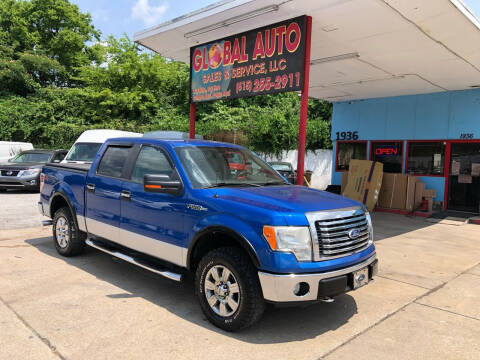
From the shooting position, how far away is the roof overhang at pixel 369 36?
20.7ft

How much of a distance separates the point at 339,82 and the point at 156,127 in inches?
622

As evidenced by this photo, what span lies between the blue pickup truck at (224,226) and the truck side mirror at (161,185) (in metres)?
0.01

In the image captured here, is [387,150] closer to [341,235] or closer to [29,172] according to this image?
[341,235]

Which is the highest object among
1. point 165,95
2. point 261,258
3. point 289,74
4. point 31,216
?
point 165,95

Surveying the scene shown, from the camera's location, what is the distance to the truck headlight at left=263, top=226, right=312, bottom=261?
321 cm

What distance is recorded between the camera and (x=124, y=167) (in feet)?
15.8

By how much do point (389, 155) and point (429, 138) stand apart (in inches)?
54.9

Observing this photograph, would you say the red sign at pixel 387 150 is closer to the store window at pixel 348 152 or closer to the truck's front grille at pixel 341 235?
the store window at pixel 348 152

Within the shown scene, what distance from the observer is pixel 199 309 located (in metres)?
4.03

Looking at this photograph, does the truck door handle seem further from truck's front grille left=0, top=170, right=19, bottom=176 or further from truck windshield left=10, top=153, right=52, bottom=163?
truck windshield left=10, top=153, right=52, bottom=163

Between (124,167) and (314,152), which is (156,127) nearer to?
(314,152)

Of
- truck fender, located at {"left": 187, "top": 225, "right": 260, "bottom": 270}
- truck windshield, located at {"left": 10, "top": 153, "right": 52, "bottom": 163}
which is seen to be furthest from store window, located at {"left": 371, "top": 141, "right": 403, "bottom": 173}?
truck windshield, located at {"left": 10, "top": 153, "right": 52, "bottom": 163}

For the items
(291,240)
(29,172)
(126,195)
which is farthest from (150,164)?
(29,172)

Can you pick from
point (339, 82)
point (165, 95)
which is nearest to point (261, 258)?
A: point (339, 82)
